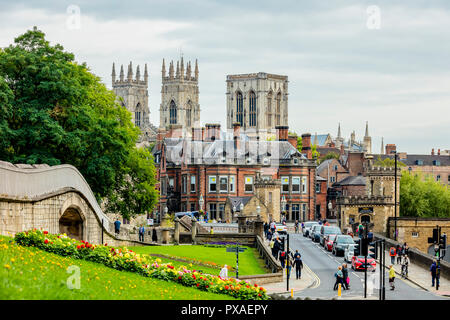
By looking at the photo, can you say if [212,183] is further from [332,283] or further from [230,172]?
[332,283]

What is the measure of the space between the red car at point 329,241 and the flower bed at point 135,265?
33696 mm

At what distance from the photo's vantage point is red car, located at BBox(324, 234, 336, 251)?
2382 inches

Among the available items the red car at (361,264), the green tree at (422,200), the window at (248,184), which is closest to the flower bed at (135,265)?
the red car at (361,264)

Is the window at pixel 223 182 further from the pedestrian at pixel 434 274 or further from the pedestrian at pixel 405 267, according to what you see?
the pedestrian at pixel 434 274

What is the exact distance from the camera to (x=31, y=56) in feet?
159

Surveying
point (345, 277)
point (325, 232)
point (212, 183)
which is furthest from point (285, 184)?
point (345, 277)

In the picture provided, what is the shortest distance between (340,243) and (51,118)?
22.1 m

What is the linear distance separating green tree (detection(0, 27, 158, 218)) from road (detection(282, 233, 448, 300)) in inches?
568

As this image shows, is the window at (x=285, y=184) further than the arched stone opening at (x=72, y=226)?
Yes

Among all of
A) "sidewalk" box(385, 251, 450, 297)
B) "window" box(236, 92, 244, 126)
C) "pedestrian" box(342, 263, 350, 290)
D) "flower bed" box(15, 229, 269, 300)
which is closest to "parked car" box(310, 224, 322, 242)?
"sidewalk" box(385, 251, 450, 297)

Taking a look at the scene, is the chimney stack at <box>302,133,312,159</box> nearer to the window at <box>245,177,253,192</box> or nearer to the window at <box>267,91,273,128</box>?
the window at <box>245,177,253,192</box>

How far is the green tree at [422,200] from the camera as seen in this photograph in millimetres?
99812
